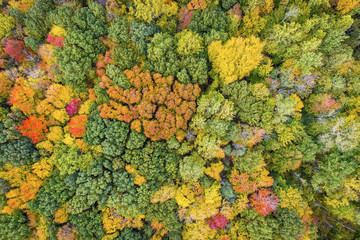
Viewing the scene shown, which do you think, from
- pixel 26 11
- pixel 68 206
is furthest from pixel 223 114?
pixel 26 11

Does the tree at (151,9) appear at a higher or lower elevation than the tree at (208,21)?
higher

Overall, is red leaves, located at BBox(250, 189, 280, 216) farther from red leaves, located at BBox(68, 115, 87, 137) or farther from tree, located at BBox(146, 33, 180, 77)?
red leaves, located at BBox(68, 115, 87, 137)

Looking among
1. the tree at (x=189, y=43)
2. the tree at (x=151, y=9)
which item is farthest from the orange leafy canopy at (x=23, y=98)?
the tree at (x=189, y=43)

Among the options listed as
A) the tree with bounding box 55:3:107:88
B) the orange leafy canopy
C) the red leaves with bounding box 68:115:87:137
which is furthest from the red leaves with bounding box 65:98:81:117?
the orange leafy canopy

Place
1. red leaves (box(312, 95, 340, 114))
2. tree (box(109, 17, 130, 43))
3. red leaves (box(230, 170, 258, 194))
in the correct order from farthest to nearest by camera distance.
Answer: red leaves (box(312, 95, 340, 114)) → red leaves (box(230, 170, 258, 194)) → tree (box(109, 17, 130, 43))

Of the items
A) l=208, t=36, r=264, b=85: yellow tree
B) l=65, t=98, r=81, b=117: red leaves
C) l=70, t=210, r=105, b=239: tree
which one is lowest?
l=70, t=210, r=105, b=239: tree

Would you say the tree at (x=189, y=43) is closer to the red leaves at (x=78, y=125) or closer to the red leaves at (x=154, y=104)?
the red leaves at (x=154, y=104)
